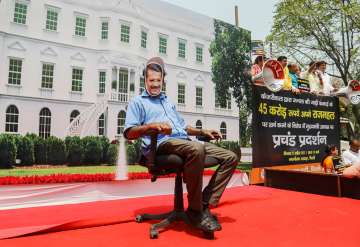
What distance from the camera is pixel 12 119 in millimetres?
3307

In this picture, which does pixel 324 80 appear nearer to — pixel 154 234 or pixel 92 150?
pixel 92 150

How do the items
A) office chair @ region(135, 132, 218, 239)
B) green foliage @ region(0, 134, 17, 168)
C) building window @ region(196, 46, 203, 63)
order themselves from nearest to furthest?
office chair @ region(135, 132, 218, 239)
green foliage @ region(0, 134, 17, 168)
building window @ region(196, 46, 203, 63)

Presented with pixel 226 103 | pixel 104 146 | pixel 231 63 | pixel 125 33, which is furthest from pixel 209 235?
pixel 231 63

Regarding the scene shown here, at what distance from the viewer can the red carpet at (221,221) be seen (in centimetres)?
197

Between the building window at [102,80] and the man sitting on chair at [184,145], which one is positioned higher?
the building window at [102,80]

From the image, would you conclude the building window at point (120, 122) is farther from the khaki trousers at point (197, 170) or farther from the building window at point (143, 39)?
the khaki trousers at point (197, 170)

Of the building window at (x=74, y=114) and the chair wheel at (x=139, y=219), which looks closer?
the chair wheel at (x=139, y=219)

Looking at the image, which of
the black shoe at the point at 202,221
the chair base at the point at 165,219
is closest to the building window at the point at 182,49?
the chair base at the point at 165,219

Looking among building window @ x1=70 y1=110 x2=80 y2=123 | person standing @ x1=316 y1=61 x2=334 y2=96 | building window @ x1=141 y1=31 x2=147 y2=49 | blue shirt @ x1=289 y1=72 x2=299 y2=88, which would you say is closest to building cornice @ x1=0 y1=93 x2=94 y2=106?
building window @ x1=70 y1=110 x2=80 y2=123

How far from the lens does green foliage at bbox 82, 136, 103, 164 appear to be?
3641 mm

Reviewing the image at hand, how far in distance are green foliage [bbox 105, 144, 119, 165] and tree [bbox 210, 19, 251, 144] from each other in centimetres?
216

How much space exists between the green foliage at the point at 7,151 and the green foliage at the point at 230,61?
323 cm

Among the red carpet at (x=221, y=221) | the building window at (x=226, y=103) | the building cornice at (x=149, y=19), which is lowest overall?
the red carpet at (x=221, y=221)

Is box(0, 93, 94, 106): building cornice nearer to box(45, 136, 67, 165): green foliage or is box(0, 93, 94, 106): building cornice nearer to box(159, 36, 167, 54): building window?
box(45, 136, 67, 165): green foliage
